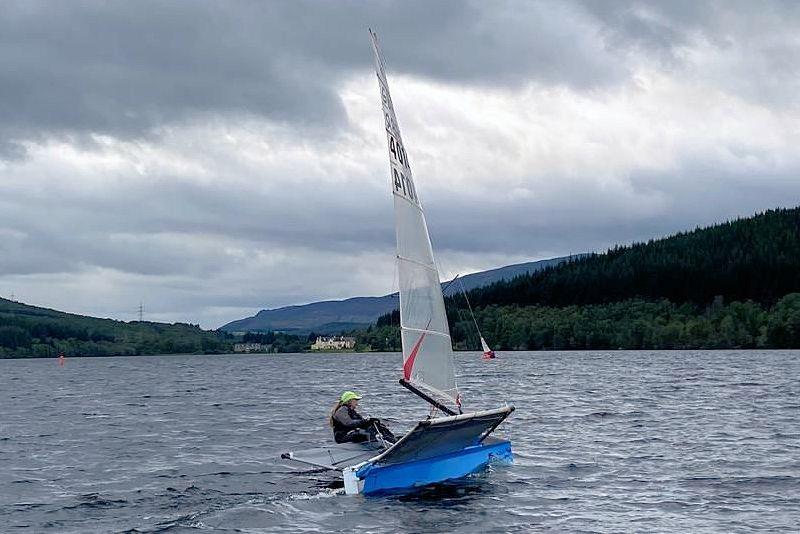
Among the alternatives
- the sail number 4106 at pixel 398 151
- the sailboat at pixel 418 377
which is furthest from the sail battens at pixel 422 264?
the sail number 4106 at pixel 398 151

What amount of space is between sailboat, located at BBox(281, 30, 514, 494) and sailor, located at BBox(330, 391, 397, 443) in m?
1.12

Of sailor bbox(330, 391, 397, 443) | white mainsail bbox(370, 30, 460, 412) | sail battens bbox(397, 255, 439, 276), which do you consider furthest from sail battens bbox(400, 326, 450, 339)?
sailor bbox(330, 391, 397, 443)

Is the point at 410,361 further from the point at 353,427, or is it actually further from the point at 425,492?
the point at 353,427

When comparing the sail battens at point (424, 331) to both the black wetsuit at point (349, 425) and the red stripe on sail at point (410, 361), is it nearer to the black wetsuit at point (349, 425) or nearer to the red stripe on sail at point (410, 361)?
the red stripe on sail at point (410, 361)

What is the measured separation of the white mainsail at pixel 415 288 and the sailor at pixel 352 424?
2.95 m

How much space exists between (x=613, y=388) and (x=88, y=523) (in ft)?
197

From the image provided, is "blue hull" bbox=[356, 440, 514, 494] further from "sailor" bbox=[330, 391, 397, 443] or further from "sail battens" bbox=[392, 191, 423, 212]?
"sail battens" bbox=[392, 191, 423, 212]

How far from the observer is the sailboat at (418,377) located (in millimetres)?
26109

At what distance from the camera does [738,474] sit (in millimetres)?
30297

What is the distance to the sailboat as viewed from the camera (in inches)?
1028

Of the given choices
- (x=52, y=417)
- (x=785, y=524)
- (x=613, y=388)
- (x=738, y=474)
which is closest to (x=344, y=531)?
(x=785, y=524)

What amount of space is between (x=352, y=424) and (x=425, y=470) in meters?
3.72

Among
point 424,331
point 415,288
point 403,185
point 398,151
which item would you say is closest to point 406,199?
point 403,185

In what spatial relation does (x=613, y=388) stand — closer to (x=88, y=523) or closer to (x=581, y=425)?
(x=581, y=425)
